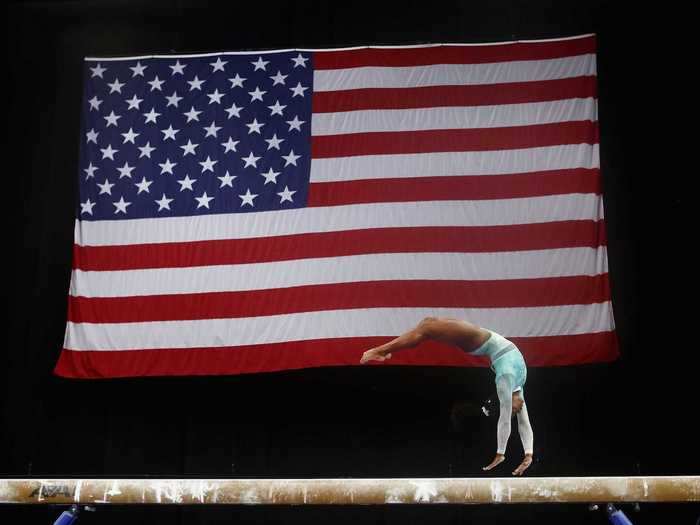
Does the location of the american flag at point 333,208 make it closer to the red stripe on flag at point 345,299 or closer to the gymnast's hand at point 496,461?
the red stripe on flag at point 345,299

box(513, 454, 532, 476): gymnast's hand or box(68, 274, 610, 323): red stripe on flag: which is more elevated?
box(68, 274, 610, 323): red stripe on flag

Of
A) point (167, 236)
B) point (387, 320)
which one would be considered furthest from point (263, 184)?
point (387, 320)

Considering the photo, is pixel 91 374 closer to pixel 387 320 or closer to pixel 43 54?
pixel 387 320

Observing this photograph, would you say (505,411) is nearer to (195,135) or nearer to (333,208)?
(333,208)

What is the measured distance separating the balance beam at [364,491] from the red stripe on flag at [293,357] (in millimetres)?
1687

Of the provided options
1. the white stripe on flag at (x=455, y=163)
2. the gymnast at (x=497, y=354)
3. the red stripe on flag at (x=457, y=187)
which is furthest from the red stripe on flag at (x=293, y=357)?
the white stripe on flag at (x=455, y=163)

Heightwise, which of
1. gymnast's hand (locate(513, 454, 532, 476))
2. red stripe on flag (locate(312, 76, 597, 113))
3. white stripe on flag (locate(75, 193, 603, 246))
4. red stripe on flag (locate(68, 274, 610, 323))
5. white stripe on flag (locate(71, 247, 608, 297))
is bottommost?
gymnast's hand (locate(513, 454, 532, 476))

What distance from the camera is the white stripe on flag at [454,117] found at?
6176 mm

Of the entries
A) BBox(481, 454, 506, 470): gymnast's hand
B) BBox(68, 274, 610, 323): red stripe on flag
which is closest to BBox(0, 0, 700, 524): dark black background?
BBox(481, 454, 506, 470): gymnast's hand

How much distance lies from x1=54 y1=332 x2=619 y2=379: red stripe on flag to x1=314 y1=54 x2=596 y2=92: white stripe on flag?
209 centimetres

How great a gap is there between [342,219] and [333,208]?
0.39ft

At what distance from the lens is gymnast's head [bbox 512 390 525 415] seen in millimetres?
5199

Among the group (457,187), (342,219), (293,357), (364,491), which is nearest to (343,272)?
(342,219)

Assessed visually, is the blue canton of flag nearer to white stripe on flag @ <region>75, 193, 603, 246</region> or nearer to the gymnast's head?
white stripe on flag @ <region>75, 193, 603, 246</region>
